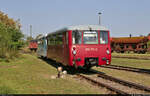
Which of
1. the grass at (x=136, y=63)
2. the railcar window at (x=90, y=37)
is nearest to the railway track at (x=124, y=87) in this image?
the railcar window at (x=90, y=37)

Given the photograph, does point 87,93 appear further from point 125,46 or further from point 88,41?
point 125,46

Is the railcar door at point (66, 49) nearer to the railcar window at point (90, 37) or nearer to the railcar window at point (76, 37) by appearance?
the railcar window at point (76, 37)

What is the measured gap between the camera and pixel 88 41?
12922 millimetres

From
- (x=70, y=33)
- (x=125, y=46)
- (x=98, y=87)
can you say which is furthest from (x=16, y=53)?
(x=125, y=46)

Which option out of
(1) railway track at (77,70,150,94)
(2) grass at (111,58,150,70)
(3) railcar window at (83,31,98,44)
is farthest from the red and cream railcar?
(2) grass at (111,58,150,70)

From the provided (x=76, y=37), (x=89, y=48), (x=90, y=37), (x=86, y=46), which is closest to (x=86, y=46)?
(x=86, y=46)

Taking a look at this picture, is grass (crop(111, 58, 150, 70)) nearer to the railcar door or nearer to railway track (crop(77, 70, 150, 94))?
the railcar door

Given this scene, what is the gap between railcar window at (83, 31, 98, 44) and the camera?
12.9 metres

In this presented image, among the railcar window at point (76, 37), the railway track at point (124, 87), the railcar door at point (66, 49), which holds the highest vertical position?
the railcar window at point (76, 37)

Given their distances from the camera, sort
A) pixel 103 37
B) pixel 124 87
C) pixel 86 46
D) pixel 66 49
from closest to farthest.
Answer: pixel 124 87, pixel 86 46, pixel 103 37, pixel 66 49

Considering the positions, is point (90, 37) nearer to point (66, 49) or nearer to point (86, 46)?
point (86, 46)

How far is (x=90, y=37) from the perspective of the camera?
13.0m

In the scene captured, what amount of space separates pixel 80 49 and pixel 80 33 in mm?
958

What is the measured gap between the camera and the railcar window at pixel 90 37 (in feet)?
42.4
